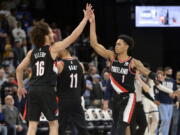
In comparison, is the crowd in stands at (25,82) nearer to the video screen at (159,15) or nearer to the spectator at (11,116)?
the spectator at (11,116)

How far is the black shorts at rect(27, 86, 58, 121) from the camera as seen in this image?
9.43 metres

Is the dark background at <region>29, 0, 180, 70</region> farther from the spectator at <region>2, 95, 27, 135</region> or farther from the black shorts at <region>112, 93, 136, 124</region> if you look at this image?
the black shorts at <region>112, 93, 136, 124</region>

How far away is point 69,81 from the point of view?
11.1 meters

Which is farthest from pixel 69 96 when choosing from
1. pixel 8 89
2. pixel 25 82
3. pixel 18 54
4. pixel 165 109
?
pixel 18 54

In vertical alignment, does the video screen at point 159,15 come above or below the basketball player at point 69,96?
above

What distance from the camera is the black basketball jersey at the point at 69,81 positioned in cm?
1104

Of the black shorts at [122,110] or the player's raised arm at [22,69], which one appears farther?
the black shorts at [122,110]

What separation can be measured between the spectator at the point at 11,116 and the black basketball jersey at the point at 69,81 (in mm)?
3842

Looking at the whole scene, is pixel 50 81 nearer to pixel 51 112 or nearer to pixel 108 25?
pixel 51 112

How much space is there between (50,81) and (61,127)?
1795 mm

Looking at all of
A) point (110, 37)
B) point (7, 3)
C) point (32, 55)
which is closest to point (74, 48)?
point (110, 37)

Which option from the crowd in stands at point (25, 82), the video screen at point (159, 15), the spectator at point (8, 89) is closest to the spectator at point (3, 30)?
the crowd in stands at point (25, 82)

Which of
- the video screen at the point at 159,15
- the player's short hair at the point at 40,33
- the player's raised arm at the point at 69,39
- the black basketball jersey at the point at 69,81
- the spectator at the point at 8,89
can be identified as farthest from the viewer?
the video screen at the point at 159,15

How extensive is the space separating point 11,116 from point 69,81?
13.5 ft
